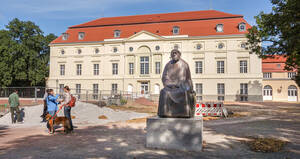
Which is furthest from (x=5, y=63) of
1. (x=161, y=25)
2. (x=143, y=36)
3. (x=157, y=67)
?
(x=161, y=25)

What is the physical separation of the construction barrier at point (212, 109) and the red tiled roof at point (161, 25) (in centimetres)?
2331

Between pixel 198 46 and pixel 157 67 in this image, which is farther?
pixel 157 67

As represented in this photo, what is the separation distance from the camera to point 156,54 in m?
37.5

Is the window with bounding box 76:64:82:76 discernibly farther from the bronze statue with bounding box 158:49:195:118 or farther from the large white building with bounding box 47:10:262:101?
the bronze statue with bounding box 158:49:195:118

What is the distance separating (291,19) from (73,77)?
36164 millimetres

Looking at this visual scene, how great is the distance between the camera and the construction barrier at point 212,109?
47.7ft

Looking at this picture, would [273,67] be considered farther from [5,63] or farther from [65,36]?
[5,63]

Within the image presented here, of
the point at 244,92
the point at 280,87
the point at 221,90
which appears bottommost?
the point at 244,92

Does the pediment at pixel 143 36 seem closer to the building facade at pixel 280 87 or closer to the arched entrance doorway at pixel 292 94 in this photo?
the building facade at pixel 280 87

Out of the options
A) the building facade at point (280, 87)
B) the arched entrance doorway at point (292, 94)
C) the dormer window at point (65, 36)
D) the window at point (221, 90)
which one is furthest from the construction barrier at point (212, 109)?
the dormer window at point (65, 36)

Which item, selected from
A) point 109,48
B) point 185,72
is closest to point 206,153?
point 185,72

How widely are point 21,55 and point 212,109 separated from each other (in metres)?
36.3

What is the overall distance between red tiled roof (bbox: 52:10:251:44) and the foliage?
15.9ft

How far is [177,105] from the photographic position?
5.66m
